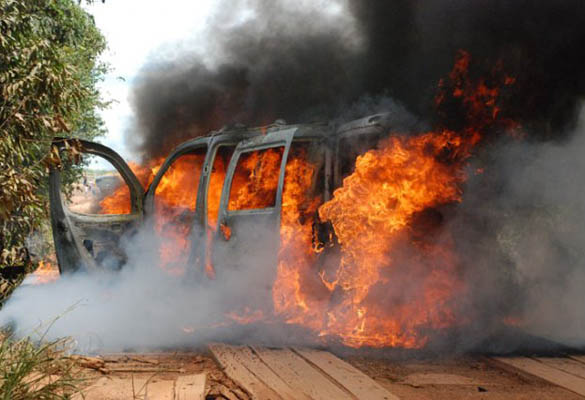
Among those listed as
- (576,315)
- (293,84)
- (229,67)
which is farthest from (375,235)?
(229,67)

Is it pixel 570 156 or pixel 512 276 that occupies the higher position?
pixel 570 156

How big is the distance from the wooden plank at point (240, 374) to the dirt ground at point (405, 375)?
0.19 feet

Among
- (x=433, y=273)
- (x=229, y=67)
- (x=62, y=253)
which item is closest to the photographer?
(x=433, y=273)

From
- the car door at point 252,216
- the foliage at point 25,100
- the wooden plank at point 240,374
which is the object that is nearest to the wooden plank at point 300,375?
the wooden plank at point 240,374

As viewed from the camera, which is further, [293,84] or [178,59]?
[178,59]

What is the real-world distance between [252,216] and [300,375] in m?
2.08

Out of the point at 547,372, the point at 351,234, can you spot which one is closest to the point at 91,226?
the point at 351,234

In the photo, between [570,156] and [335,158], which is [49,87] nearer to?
[335,158]

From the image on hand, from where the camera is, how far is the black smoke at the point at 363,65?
226 inches

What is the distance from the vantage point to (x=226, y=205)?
21.6 feet

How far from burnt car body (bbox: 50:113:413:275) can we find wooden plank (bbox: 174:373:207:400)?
1736mm

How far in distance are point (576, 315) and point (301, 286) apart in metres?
3.49

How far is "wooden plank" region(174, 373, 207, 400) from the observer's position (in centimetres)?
398

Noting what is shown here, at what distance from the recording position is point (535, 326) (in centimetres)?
654
